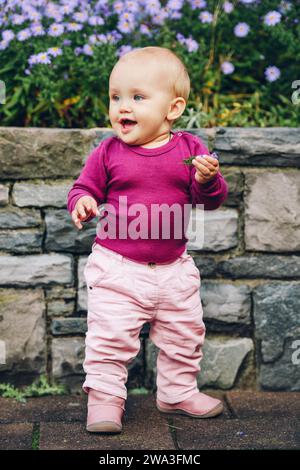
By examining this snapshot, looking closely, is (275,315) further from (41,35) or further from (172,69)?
(41,35)

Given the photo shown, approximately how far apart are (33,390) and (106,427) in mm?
581

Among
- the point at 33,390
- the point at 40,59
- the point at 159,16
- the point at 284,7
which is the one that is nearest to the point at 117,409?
the point at 33,390

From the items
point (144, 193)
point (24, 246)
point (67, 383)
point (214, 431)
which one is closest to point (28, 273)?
point (24, 246)

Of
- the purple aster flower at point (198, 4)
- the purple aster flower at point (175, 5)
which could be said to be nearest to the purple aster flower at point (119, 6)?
the purple aster flower at point (175, 5)

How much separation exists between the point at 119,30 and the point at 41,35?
41cm

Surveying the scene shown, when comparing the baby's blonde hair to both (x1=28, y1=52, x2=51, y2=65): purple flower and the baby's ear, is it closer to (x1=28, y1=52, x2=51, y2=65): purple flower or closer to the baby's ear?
the baby's ear

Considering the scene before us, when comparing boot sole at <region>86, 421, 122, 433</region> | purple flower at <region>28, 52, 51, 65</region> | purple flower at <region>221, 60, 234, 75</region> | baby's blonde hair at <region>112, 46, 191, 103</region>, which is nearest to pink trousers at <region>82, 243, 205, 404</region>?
boot sole at <region>86, 421, 122, 433</region>

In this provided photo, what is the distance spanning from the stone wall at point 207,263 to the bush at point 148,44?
350mm

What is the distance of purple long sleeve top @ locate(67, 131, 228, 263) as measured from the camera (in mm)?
2578

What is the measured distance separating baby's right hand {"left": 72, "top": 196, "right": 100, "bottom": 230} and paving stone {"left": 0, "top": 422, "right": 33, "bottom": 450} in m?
0.71

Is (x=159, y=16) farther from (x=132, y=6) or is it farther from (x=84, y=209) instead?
(x=84, y=209)

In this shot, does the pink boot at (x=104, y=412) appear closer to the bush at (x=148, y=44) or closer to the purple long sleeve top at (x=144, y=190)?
the purple long sleeve top at (x=144, y=190)

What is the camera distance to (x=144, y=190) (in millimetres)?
2586

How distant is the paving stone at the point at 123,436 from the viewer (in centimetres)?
241
